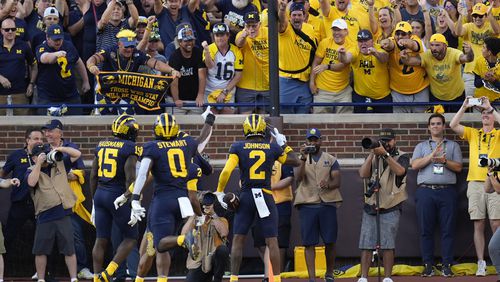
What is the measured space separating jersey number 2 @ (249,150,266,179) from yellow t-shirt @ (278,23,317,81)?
3.08 metres

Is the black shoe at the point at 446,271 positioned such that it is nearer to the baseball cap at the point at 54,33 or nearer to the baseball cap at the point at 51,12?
the baseball cap at the point at 54,33

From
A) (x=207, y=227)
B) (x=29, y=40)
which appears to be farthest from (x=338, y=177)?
(x=29, y=40)

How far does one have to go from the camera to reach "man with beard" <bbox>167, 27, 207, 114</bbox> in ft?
65.0

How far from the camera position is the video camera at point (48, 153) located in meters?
18.3

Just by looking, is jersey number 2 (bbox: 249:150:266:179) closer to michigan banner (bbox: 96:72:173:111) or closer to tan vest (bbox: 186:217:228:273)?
tan vest (bbox: 186:217:228:273)

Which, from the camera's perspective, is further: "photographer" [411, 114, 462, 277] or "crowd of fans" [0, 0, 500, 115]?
"crowd of fans" [0, 0, 500, 115]

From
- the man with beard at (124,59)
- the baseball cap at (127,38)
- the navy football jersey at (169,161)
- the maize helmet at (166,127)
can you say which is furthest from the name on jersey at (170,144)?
the baseball cap at (127,38)

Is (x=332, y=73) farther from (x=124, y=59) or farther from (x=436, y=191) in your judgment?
(x=124, y=59)

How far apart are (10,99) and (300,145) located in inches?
177

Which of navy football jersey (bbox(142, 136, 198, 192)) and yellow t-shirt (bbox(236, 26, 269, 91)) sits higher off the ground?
yellow t-shirt (bbox(236, 26, 269, 91))

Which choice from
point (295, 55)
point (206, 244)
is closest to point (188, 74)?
point (295, 55)

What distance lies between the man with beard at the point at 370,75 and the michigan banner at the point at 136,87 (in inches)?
112

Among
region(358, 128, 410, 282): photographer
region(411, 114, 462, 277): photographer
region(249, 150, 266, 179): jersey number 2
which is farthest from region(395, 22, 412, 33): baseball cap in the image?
region(249, 150, 266, 179): jersey number 2

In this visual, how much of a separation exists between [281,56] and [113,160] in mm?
3864
